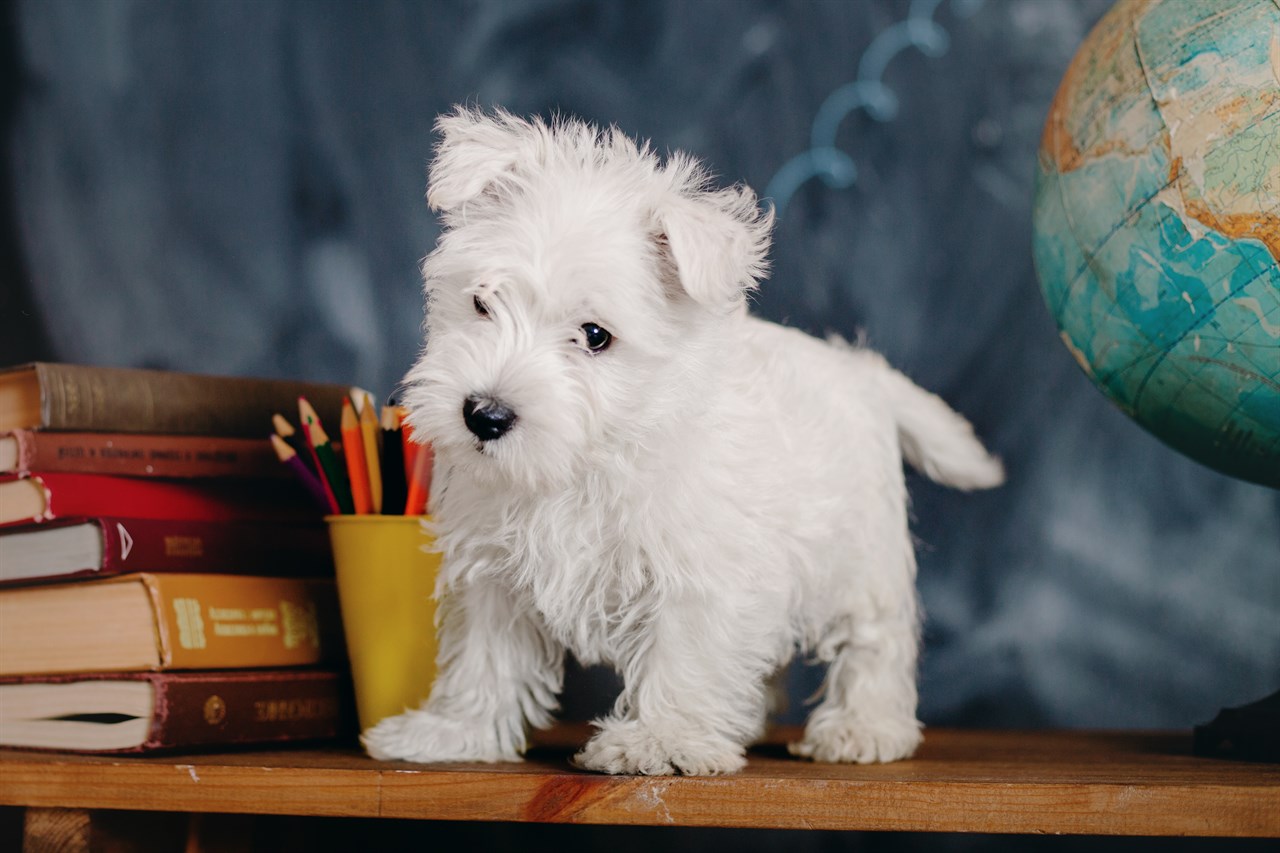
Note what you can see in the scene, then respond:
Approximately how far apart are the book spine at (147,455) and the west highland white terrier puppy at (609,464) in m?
0.37

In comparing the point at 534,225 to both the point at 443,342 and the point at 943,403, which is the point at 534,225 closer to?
the point at 443,342

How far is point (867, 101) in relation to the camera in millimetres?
2158

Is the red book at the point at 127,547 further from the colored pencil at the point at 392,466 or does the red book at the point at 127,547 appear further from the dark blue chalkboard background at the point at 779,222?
the dark blue chalkboard background at the point at 779,222

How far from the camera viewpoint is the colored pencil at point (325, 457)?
5.32ft

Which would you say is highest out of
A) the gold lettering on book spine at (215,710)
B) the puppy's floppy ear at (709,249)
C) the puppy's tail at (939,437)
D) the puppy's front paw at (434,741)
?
the puppy's floppy ear at (709,249)

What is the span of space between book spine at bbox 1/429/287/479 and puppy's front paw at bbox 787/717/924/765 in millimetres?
862

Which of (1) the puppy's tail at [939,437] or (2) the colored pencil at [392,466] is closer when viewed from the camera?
(2) the colored pencil at [392,466]

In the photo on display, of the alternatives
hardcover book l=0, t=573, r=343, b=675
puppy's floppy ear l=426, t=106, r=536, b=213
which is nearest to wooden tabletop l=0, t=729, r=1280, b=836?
hardcover book l=0, t=573, r=343, b=675

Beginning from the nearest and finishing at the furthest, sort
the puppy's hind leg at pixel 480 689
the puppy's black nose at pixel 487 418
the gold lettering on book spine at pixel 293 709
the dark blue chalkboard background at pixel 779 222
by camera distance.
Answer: the puppy's black nose at pixel 487 418 → the puppy's hind leg at pixel 480 689 → the gold lettering on book spine at pixel 293 709 → the dark blue chalkboard background at pixel 779 222

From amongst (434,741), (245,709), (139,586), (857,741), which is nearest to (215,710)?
(245,709)

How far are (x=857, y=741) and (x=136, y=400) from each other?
3.53 feet

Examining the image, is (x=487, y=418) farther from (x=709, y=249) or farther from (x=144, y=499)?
(x=144, y=499)

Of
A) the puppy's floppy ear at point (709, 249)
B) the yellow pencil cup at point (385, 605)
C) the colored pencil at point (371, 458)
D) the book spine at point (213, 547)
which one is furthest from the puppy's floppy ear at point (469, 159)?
the book spine at point (213, 547)

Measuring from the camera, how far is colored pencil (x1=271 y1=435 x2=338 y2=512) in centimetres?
160
